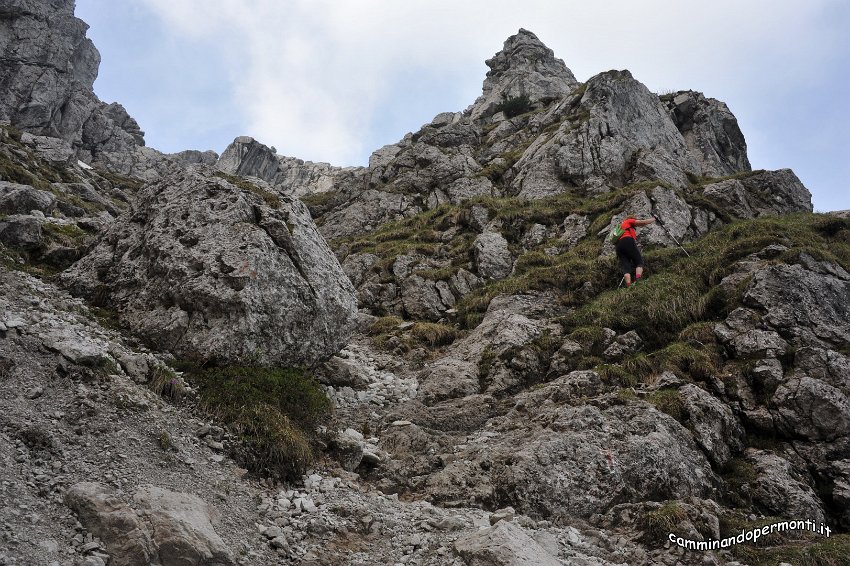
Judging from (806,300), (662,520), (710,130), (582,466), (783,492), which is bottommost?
(662,520)

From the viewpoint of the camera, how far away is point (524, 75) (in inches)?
2908

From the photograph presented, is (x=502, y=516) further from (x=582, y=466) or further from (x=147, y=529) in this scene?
(x=147, y=529)

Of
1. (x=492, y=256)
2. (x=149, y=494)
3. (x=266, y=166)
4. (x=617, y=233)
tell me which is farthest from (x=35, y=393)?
(x=266, y=166)

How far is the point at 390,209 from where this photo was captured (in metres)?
41.1

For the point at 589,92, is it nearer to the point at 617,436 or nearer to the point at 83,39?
the point at 617,436

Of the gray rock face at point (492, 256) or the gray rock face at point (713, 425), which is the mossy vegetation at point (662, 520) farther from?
the gray rock face at point (492, 256)

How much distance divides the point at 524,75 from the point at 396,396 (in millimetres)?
70021

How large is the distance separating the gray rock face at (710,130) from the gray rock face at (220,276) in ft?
139

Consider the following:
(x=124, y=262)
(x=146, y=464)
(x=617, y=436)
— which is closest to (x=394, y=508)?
(x=146, y=464)

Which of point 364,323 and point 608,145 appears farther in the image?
point 608,145

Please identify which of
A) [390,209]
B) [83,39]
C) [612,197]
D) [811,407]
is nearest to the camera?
[811,407]

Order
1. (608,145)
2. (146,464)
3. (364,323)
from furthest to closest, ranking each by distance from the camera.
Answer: (608,145)
(364,323)
(146,464)

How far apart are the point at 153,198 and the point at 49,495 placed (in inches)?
408

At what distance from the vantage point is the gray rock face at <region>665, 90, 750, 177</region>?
1805 inches
